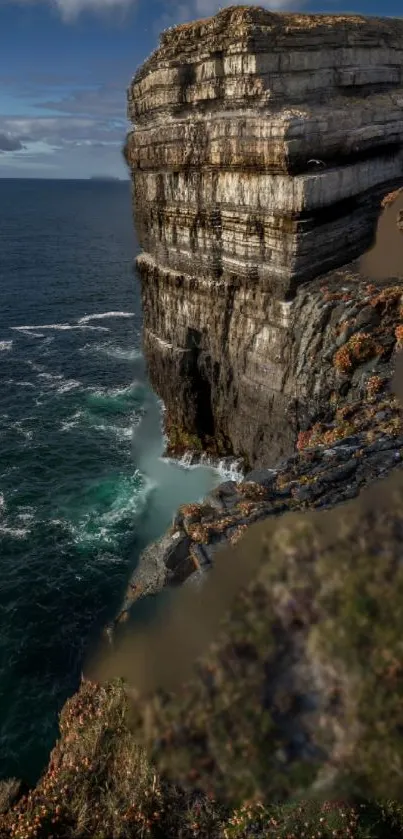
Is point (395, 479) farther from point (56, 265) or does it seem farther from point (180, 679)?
point (56, 265)

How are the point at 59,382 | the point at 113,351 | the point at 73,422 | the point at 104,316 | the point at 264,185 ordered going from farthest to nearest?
the point at 104,316 → the point at 113,351 → the point at 59,382 → the point at 73,422 → the point at 264,185

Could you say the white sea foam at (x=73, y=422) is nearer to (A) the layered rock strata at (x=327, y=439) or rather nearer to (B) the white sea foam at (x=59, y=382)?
(B) the white sea foam at (x=59, y=382)

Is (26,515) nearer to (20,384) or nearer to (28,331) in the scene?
(20,384)

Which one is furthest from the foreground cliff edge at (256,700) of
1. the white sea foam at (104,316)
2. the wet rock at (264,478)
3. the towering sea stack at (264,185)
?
the white sea foam at (104,316)

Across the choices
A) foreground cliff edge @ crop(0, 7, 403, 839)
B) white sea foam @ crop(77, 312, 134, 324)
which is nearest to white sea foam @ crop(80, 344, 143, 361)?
white sea foam @ crop(77, 312, 134, 324)

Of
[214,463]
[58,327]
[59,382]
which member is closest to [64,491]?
[214,463]

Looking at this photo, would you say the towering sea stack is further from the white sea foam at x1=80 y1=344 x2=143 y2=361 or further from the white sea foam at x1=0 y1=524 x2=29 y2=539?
the white sea foam at x1=80 y1=344 x2=143 y2=361

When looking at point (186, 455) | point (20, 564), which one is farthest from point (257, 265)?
point (20, 564)
